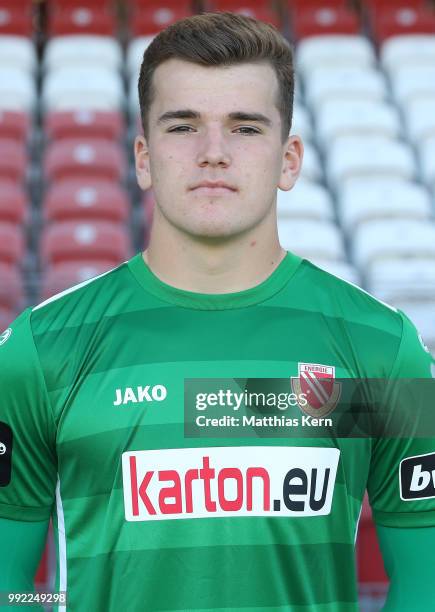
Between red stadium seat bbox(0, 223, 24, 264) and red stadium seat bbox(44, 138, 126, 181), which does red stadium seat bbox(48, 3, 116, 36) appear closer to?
red stadium seat bbox(44, 138, 126, 181)

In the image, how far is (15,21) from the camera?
34.4ft

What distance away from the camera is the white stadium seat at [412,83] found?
925 cm

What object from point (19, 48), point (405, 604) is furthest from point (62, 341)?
point (19, 48)

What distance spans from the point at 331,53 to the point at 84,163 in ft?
9.67

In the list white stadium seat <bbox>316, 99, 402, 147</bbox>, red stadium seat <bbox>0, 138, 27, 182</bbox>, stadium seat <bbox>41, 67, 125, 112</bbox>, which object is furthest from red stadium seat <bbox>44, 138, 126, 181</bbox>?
white stadium seat <bbox>316, 99, 402, 147</bbox>

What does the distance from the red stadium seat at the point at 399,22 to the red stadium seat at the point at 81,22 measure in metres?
2.50

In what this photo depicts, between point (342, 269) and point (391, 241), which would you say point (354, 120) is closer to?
point (391, 241)

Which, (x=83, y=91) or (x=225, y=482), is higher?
(x=83, y=91)

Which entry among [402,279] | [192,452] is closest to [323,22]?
[402,279]

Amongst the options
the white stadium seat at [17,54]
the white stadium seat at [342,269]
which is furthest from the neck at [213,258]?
the white stadium seat at [17,54]

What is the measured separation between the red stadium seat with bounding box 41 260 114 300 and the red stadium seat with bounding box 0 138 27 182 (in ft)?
4.48

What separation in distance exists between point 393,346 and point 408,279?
12.9 ft

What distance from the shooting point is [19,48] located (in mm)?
9953

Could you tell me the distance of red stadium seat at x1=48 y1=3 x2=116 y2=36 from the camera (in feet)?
34.8
